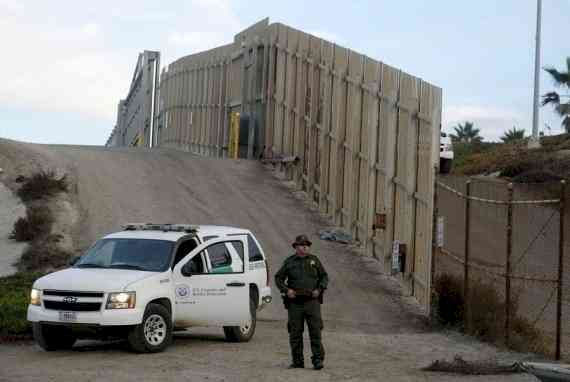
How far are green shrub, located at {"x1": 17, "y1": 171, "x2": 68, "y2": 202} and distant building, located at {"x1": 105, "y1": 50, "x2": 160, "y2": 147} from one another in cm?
3210

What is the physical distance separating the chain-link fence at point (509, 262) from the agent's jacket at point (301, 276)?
3.14 meters

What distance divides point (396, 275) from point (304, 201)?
8250 millimetres

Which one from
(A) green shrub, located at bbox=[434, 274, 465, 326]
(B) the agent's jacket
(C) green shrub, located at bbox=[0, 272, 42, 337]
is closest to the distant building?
(C) green shrub, located at bbox=[0, 272, 42, 337]

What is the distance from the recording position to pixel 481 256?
28.8 meters

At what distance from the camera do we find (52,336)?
14836 millimetres

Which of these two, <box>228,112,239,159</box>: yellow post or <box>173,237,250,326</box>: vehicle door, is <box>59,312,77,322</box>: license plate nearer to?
<box>173,237,250,326</box>: vehicle door

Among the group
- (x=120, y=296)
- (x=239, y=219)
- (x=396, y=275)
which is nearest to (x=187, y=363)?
(x=120, y=296)

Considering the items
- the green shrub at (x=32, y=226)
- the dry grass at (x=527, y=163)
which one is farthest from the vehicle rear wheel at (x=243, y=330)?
the dry grass at (x=527, y=163)

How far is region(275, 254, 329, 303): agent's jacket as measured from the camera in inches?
532

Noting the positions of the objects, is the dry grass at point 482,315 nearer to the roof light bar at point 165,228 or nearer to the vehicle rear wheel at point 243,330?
the vehicle rear wheel at point 243,330

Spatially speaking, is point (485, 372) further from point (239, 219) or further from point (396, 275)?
point (239, 219)

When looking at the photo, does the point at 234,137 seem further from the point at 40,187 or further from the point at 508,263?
the point at 508,263

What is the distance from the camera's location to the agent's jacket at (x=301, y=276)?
1352cm

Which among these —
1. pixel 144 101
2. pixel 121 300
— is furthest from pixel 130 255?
pixel 144 101
